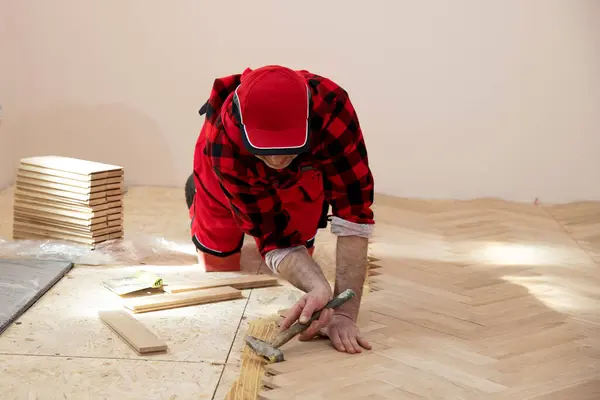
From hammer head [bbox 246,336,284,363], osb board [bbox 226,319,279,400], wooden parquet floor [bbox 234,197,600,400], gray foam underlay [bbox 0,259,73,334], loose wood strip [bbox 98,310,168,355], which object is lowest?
gray foam underlay [bbox 0,259,73,334]

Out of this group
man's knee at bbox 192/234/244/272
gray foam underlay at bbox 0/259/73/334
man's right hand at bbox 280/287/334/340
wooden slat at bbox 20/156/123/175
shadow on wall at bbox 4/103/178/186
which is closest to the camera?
man's right hand at bbox 280/287/334/340

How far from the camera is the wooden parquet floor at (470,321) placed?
2.17m

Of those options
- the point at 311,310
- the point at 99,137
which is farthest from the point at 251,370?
the point at 99,137

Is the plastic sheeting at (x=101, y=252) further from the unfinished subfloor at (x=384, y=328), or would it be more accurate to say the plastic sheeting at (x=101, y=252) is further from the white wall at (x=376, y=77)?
the white wall at (x=376, y=77)

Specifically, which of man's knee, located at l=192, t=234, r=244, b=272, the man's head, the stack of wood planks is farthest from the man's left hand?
the stack of wood planks

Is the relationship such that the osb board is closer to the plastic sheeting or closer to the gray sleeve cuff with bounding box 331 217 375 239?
the gray sleeve cuff with bounding box 331 217 375 239

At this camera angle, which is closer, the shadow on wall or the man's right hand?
the man's right hand

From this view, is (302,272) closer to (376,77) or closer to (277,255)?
(277,255)

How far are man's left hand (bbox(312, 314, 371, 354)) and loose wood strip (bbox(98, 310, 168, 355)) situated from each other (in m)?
0.54

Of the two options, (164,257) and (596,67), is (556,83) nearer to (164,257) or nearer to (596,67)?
(596,67)

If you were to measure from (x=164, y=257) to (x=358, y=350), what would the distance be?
1.43 metres

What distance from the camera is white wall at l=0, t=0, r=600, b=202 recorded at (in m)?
4.84

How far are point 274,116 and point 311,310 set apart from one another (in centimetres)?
63

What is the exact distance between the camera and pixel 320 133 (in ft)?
7.68
